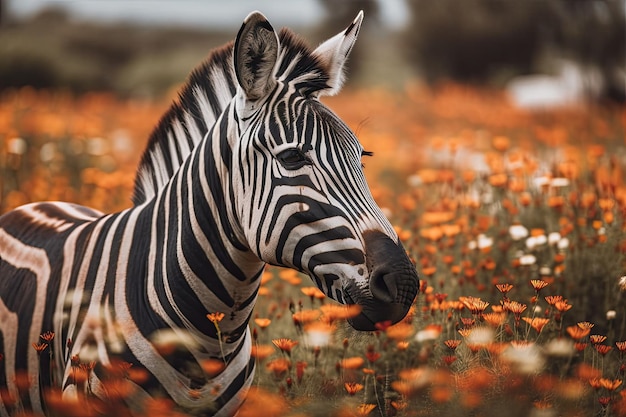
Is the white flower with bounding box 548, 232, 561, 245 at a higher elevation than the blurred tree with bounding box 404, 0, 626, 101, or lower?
lower

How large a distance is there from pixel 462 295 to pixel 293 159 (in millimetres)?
1888

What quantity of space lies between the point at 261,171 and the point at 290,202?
0.16 m

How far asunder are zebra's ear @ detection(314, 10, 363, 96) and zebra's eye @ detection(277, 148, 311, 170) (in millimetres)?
326

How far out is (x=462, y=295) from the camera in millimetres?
3850

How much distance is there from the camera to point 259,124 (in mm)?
2361

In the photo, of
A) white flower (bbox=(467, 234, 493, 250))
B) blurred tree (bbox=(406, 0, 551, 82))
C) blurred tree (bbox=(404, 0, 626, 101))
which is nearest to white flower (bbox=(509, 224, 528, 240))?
white flower (bbox=(467, 234, 493, 250))

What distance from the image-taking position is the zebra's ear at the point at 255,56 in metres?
2.30

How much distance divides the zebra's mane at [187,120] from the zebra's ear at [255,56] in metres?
0.31

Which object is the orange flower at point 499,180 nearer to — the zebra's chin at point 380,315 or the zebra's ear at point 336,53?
the zebra's ear at point 336,53

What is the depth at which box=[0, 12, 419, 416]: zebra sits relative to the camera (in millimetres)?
2227

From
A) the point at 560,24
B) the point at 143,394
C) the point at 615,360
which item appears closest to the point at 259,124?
the point at 143,394

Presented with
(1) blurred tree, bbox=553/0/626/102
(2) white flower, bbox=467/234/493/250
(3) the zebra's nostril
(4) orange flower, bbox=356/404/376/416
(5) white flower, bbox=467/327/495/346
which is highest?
(1) blurred tree, bbox=553/0/626/102

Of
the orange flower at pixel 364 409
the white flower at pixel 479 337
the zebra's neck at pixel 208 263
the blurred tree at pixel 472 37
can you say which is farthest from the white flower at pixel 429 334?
the blurred tree at pixel 472 37

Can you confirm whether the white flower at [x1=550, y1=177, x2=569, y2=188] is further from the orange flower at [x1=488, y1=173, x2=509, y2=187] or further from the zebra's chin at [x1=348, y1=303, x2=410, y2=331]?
the zebra's chin at [x1=348, y1=303, x2=410, y2=331]
